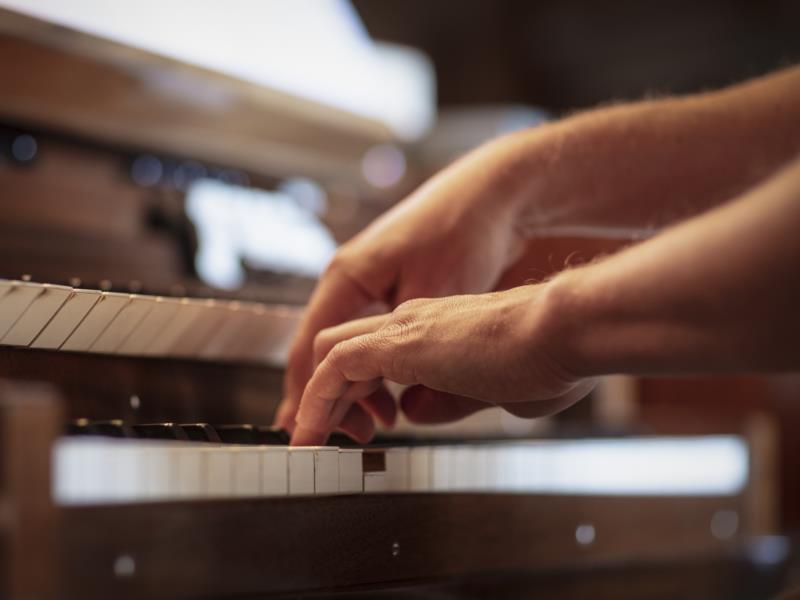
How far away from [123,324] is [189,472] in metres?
0.32

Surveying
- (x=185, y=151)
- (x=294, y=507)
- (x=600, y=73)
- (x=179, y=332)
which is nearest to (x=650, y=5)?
(x=600, y=73)

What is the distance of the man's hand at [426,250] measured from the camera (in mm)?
1013

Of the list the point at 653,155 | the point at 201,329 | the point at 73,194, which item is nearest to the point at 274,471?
the point at 201,329

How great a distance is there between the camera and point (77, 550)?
56cm

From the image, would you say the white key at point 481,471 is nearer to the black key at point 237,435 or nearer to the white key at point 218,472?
the black key at point 237,435

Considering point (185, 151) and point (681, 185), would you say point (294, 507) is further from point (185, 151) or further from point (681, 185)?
point (185, 151)

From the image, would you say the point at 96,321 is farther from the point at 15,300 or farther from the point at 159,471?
the point at 159,471

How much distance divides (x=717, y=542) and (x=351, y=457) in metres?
0.84

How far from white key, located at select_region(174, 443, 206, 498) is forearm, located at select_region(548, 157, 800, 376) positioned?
0.85 feet

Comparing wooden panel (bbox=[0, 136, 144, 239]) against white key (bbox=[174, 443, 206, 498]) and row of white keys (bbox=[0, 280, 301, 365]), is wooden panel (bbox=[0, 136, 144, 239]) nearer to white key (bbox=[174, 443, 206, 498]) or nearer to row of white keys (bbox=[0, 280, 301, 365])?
row of white keys (bbox=[0, 280, 301, 365])

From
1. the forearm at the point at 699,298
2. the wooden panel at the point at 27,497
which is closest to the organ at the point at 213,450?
the wooden panel at the point at 27,497

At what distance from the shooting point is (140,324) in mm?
930

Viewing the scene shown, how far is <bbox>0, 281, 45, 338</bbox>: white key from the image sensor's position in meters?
0.79

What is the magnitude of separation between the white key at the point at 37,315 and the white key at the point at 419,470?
12.9 inches
